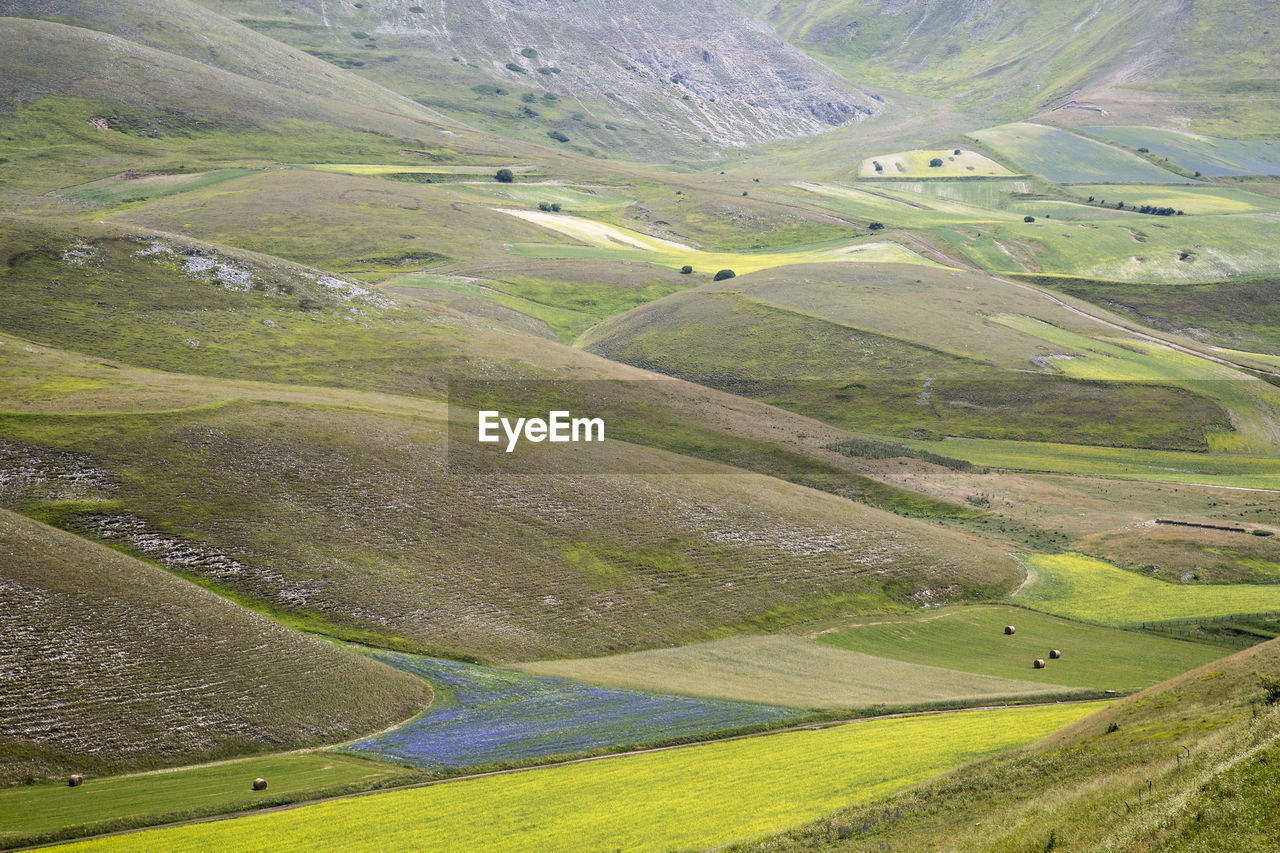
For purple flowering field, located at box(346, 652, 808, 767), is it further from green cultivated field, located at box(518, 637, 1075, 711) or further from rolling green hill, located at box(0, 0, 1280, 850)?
green cultivated field, located at box(518, 637, 1075, 711)

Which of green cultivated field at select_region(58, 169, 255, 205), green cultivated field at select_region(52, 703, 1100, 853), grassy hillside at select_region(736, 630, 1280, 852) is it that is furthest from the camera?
green cultivated field at select_region(58, 169, 255, 205)

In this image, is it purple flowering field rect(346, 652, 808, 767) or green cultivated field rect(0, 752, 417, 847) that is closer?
green cultivated field rect(0, 752, 417, 847)

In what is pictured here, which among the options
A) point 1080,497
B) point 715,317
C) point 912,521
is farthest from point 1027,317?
point 912,521

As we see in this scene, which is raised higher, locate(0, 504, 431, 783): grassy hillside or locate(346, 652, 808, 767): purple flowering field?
locate(0, 504, 431, 783): grassy hillside

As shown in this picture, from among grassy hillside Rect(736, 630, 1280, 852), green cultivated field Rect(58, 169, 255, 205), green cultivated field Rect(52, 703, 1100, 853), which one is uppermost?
green cultivated field Rect(58, 169, 255, 205)

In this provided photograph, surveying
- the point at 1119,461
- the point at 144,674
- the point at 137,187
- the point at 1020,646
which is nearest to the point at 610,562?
the point at 1020,646

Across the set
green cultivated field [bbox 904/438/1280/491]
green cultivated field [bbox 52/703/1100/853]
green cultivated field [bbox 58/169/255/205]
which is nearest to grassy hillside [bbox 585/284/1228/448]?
green cultivated field [bbox 904/438/1280/491]

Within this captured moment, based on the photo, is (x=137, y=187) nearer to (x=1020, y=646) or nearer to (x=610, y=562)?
→ (x=610, y=562)

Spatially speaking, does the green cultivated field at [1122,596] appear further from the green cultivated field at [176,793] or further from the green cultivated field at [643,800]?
the green cultivated field at [176,793]

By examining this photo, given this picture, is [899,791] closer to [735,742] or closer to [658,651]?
[735,742]
